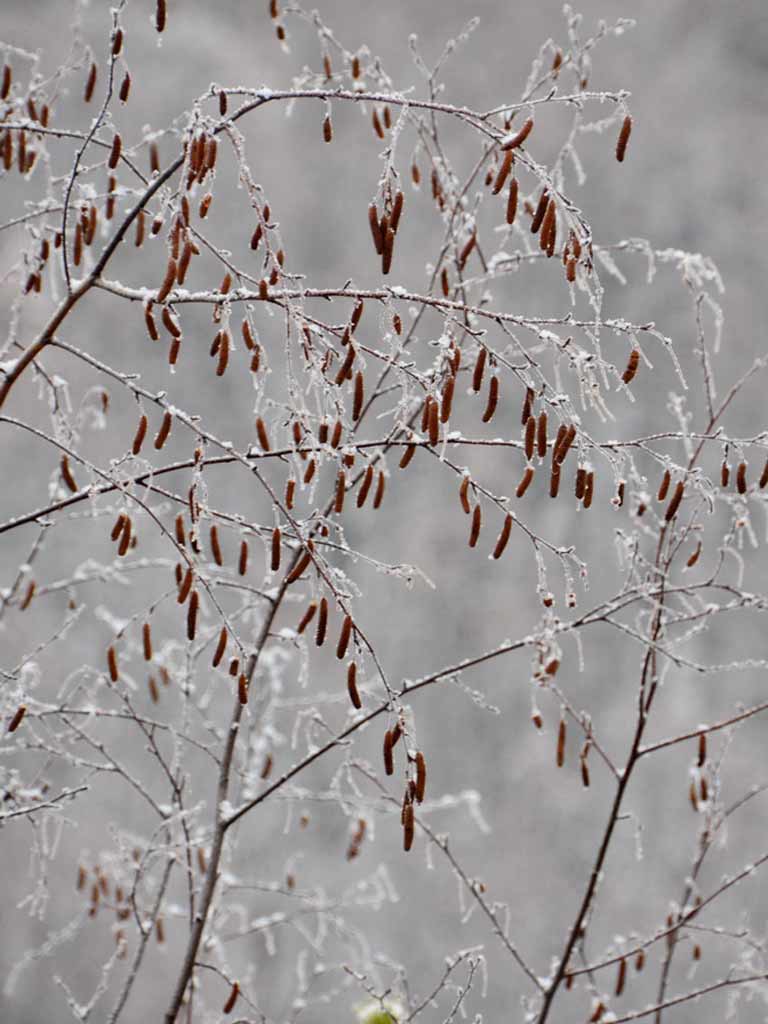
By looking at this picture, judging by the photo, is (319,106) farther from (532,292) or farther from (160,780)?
(160,780)

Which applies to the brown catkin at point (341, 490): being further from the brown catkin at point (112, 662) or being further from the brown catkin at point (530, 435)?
the brown catkin at point (112, 662)

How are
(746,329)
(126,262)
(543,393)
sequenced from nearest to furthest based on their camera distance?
(543,393), (746,329), (126,262)

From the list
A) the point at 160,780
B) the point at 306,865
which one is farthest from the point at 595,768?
the point at 160,780

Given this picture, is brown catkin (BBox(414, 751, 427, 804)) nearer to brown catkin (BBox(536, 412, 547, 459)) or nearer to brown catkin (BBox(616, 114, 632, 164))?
brown catkin (BBox(536, 412, 547, 459))

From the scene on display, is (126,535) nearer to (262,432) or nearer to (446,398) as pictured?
(262,432)

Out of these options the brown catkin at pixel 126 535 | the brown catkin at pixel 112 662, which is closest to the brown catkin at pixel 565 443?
the brown catkin at pixel 126 535

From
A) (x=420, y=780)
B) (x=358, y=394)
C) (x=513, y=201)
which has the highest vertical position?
(x=513, y=201)

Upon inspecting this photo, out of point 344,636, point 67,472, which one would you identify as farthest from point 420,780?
point 67,472

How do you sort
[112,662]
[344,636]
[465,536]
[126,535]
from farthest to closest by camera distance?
[465,536], [112,662], [126,535], [344,636]

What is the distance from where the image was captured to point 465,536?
4191 mm

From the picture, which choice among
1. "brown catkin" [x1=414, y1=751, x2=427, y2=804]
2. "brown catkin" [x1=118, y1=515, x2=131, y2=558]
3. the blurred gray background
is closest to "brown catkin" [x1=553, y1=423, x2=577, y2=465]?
"brown catkin" [x1=414, y1=751, x2=427, y2=804]

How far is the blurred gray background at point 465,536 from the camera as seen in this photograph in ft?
12.8

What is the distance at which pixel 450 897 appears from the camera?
3945 millimetres

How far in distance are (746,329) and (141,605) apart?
2.39 meters
